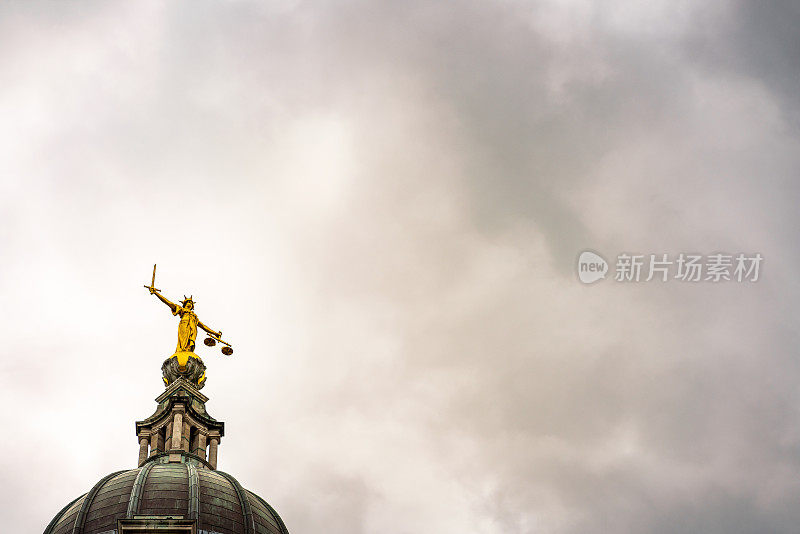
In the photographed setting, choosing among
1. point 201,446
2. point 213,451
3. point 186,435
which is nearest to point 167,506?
point 201,446

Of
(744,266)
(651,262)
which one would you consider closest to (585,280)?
(651,262)

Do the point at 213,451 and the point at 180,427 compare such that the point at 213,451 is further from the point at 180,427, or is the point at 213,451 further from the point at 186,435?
the point at 180,427

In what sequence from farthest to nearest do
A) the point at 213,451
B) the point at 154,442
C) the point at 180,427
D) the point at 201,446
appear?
the point at 213,451 → the point at 201,446 → the point at 180,427 → the point at 154,442

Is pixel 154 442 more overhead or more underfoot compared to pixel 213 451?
more underfoot

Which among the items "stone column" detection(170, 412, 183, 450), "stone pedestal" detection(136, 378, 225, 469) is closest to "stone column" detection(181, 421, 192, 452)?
"stone pedestal" detection(136, 378, 225, 469)

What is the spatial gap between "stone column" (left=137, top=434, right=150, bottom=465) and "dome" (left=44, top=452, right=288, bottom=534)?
25.5 feet

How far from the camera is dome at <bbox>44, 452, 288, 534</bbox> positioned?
9612 cm

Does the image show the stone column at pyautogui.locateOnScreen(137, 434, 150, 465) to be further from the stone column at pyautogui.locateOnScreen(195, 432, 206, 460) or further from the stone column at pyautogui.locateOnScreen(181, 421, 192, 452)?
the stone column at pyautogui.locateOnScreen(195, 432, 206, 460)

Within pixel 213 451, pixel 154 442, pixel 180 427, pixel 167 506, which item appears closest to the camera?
pixel 167 506

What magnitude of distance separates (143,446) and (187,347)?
40.5 ft

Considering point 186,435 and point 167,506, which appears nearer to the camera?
point 167,506

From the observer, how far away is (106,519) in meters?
97.0

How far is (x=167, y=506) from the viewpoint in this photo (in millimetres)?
98125

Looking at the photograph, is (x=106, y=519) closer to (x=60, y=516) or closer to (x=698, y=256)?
(x=60, y=516)
